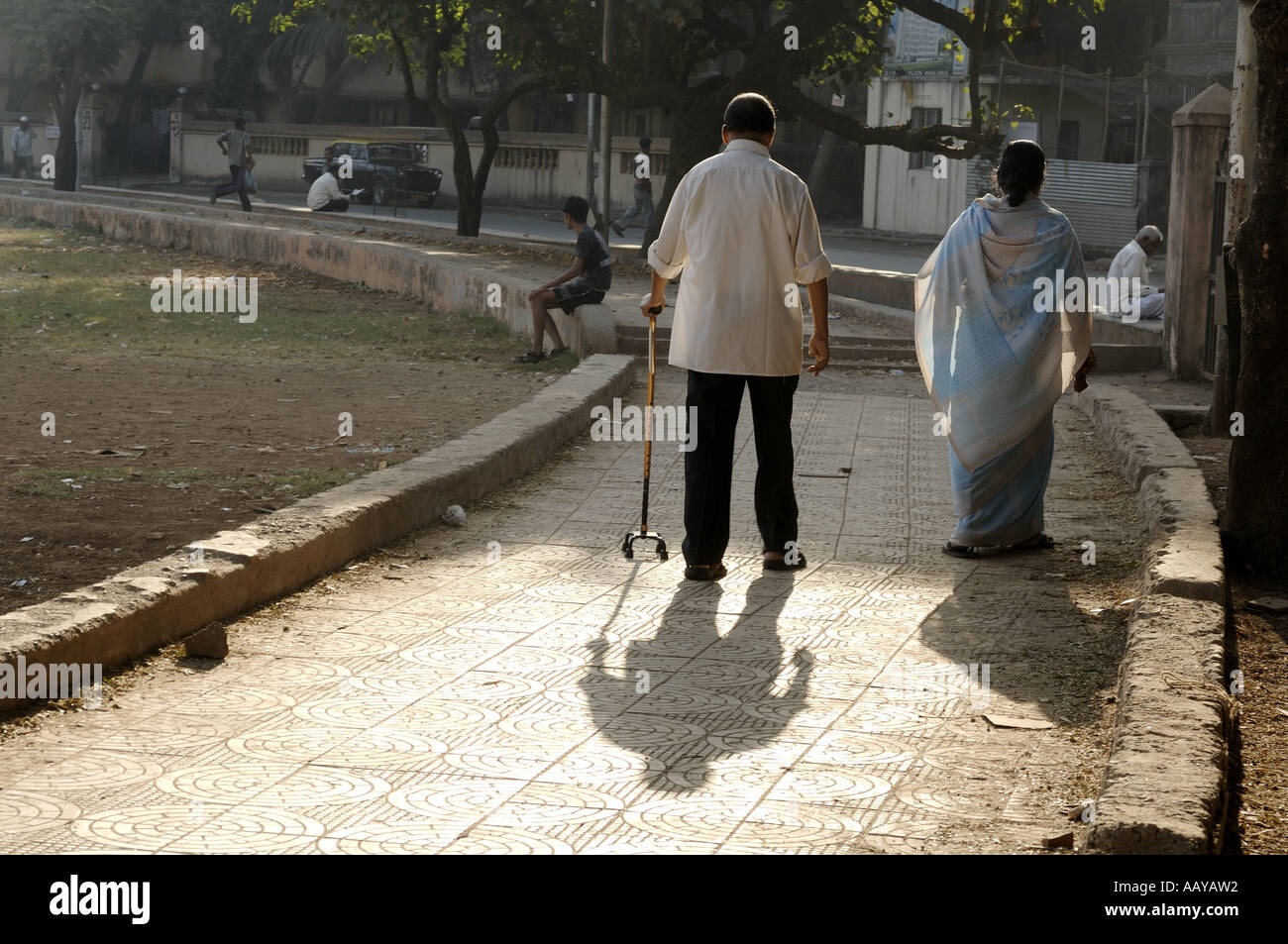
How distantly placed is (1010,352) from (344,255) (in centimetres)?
1500

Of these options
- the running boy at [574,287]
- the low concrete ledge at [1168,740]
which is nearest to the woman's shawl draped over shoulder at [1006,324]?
the low concrete ledge at [1168,740]

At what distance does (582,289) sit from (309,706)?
29.8 ft

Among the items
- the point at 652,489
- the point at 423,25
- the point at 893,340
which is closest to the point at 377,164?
the point at 423,25

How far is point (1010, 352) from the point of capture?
6.79 metres

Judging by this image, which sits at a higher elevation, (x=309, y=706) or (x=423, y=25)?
(x=423, y=25)

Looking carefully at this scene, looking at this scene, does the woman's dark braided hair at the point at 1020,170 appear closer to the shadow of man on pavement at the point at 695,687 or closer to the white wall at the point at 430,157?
the shadow of man on pavement at the point at 695,687

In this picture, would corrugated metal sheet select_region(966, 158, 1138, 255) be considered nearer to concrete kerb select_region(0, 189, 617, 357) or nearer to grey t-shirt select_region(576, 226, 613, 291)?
concrete kerb select_region(0, 189, 617, 357)

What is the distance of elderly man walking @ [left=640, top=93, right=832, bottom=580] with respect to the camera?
620cm

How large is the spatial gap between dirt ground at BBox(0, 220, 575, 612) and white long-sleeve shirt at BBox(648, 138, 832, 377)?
228 centimetres

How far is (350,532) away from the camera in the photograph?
20.6ft

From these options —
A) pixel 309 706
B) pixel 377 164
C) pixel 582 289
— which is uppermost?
pixel 377 164

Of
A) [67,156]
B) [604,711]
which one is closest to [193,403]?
[604,711]

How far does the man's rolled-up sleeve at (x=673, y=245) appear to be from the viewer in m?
6.35

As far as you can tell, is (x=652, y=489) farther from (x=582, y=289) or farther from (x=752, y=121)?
(x=582, y=289)
